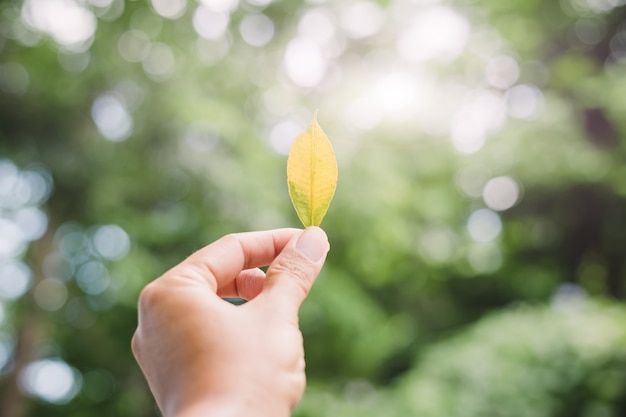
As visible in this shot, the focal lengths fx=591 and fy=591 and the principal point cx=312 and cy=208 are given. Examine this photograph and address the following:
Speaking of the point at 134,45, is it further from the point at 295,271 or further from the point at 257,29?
the point at 295,271

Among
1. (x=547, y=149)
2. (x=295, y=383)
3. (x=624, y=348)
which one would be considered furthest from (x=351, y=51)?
(x=295, y=383)

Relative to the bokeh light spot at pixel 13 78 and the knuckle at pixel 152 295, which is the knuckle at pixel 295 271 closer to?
the knuckle at pixel 152 295

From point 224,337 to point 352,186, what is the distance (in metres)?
2.52

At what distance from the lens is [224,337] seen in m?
0.44

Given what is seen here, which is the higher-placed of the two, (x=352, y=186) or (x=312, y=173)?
(x=312, y=173)

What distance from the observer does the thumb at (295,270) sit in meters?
0.48

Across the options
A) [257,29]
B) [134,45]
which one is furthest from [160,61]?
[257,29]

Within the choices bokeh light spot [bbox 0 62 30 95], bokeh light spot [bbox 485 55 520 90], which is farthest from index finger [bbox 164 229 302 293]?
bokeh light spot [bbox 485 55 520 90]

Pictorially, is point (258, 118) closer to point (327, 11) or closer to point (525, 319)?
point (327, 11)

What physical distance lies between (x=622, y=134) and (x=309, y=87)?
2133mm

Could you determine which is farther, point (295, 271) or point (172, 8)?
point (172, 8)

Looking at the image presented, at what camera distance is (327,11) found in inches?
139

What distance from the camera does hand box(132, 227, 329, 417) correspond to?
16.4 inches

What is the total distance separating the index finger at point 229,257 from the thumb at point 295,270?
0.12ft
